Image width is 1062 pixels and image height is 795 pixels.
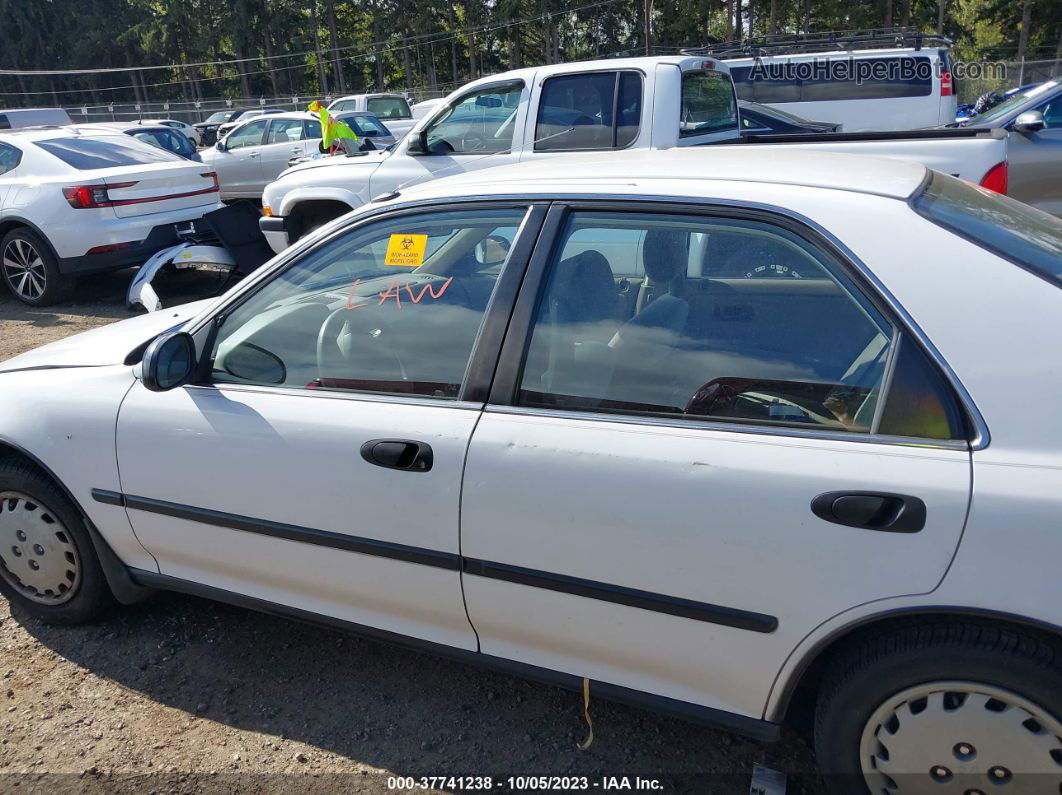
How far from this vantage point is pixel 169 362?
2.70m

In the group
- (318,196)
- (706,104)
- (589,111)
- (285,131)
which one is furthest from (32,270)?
(285,131)

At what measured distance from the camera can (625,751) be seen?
2561 mm

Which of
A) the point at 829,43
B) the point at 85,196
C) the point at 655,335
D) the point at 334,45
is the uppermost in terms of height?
the point at 334,45

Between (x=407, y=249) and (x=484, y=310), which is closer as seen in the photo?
(x=484, y=310)

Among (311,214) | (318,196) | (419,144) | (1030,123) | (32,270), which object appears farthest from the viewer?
(32,270)

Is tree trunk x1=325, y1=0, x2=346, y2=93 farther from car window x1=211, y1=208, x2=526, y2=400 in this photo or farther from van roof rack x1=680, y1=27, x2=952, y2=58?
car window x1=211, y1=208, x2=526, y2=400

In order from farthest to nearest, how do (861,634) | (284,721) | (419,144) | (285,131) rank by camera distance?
(285,131) → (419,144) → (284,721) → (861,634)

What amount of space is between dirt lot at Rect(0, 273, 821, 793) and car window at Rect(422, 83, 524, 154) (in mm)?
4819

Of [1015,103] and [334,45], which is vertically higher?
[334,45]

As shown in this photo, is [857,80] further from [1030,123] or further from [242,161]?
[242,161]

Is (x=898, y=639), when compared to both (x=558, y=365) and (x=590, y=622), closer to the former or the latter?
(x=590, y=622)

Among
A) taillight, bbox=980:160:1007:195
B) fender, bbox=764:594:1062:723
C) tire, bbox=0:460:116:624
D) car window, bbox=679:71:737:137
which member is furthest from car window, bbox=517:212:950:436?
car window, bbox=679:71:737:137

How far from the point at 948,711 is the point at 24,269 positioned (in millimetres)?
9362

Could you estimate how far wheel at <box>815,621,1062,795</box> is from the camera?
1800 millimetres
